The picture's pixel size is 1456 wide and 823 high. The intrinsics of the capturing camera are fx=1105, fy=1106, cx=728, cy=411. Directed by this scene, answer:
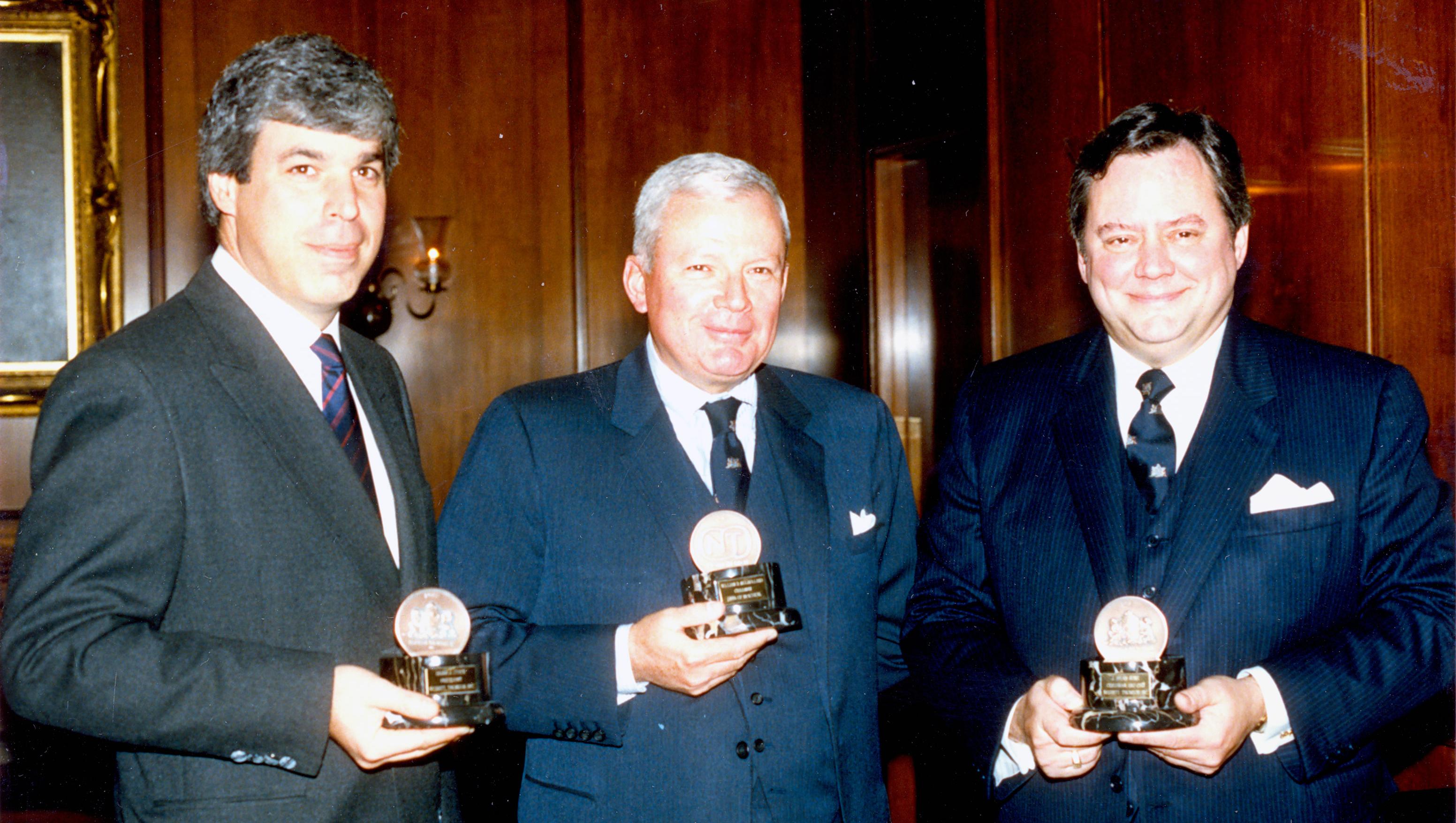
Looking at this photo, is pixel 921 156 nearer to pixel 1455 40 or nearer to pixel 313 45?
pixel 1455 40

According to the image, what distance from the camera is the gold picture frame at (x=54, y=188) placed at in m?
5.30

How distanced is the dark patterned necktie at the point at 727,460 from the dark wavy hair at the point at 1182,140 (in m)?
0.84

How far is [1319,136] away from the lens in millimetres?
3195

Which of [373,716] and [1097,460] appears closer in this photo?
[373,716]

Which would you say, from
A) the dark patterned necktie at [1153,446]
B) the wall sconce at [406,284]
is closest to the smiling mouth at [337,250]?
the dark patterned necktie at [1153,446]

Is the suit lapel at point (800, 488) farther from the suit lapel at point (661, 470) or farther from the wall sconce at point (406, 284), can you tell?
the wall sconce at point (406, 284)

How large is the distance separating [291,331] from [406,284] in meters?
4.07

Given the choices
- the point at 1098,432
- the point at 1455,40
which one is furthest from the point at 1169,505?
the point at 1455,40

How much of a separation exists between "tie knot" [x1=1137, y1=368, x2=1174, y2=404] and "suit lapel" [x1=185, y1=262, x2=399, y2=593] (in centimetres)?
144

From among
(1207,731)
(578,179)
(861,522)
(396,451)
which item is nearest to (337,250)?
(396,451)

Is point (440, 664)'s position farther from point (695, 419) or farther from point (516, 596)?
point (695, 419)

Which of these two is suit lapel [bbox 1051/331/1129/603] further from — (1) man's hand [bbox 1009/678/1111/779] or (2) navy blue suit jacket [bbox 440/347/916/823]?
(2) navy blue suit jacket [bbox 440/347/916/823]

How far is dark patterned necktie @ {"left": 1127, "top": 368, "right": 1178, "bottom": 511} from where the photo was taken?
206 cm

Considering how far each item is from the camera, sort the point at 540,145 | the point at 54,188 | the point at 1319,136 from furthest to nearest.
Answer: the point at 540,145 < the point at 54,188 < the point at 1319,136
